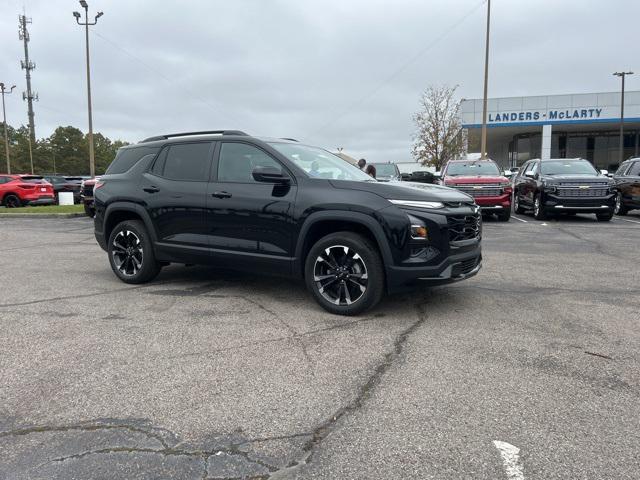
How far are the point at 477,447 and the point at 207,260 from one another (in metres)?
4.02

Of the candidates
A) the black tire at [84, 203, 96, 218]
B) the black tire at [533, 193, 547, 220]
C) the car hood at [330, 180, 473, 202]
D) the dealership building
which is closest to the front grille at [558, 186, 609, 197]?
the black tire at [533, 193, 547, 220]

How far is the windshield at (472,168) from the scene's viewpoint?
52.1ft

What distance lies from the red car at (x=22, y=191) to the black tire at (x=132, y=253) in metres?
19.9

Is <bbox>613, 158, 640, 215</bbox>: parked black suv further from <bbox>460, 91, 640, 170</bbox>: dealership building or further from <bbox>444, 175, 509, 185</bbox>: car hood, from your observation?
<bbox>460, 91, 640, 170</bbox>: dealership building

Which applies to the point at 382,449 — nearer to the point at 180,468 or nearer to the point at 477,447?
the point at 477,447

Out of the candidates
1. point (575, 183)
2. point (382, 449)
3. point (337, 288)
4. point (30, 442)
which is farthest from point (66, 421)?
point (575, 183)

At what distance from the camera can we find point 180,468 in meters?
2.58

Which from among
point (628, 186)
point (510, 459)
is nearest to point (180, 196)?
point (510, 459)

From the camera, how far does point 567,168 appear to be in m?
15.9

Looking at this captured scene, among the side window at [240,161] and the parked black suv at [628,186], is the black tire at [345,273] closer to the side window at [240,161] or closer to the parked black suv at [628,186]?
the side window at [240,161]

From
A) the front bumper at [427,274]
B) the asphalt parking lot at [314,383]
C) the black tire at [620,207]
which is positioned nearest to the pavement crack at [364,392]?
the asphalt parking lot at [314,383]

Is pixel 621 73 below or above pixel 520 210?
above

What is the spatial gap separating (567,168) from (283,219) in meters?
13.1

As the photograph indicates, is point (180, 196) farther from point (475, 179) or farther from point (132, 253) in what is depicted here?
point (475, 179)
